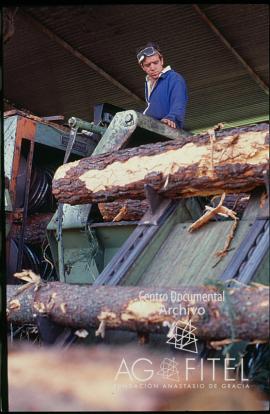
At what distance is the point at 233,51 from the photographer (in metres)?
4.44

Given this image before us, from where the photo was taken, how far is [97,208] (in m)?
2.96

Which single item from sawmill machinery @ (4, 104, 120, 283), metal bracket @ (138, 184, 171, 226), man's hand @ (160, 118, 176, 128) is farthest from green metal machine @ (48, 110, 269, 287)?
sawmill machinery @ (4, 104, 120, 283)

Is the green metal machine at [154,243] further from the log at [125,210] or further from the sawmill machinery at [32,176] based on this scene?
the sawmill machinery at [32,176]

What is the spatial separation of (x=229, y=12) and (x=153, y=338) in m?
2.89

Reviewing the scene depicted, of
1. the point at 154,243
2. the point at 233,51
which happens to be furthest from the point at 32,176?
the point at 233,51

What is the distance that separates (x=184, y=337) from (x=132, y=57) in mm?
3238

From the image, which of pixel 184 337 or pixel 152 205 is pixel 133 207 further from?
pixel 184 337

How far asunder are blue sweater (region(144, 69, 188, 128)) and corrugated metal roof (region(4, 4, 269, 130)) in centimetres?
73

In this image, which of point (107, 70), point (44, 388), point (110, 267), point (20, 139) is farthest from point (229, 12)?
point (44, 388)

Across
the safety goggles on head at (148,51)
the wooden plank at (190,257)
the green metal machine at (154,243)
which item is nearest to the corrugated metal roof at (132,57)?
the safety goggles on head at (148,51)

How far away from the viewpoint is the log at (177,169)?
2145 mm

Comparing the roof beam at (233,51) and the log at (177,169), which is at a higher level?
the roof beam at (233,51)

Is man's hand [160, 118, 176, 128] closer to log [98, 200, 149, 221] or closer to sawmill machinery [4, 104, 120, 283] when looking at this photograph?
sawmill machinery [4, 104, 120, 283]

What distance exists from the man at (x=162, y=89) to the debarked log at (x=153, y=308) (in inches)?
62.8
